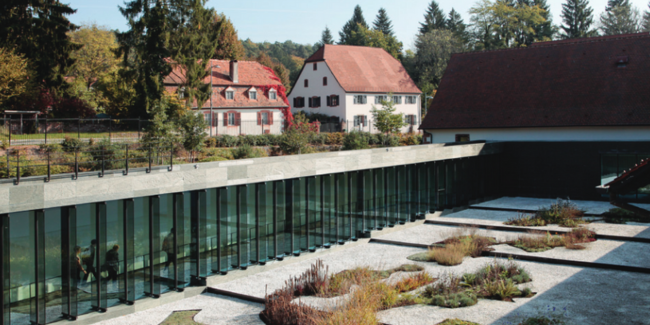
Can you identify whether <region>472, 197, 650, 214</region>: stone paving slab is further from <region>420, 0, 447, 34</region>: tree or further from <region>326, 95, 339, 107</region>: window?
<region>420, 0, 447, 34</region>: tree

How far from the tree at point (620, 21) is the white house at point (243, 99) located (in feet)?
205

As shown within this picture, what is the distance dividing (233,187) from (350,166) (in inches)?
209

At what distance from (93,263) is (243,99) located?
3817 cm

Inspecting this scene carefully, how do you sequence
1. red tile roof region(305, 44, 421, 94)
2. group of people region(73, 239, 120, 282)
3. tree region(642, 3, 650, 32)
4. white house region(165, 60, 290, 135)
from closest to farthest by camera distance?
group of people region(73, 239, 120, 282)
white house region(165, 60, 290, 135)
red tile roof region(305, 44, 421, 94)
tree region(642, 3, 650, 32)

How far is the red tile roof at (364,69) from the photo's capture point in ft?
188

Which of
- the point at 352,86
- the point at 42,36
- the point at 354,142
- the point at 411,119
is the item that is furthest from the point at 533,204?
the point at 411,119

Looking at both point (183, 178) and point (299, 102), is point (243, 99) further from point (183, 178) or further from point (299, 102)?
point (183, 178)

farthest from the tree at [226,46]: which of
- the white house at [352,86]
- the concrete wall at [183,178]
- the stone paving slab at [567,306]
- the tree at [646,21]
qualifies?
the tree at [646,21]

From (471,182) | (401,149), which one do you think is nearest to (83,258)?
(401,149)

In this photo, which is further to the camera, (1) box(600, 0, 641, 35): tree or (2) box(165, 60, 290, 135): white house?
(1) box(600, 0, 641, 35): tree

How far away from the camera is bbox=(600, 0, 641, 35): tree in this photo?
88.1 meters

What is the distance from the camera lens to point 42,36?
37188 millimetres

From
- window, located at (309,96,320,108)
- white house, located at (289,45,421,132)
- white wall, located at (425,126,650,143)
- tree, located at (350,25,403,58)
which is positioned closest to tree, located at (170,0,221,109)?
white house, located at (289,45,421,132)

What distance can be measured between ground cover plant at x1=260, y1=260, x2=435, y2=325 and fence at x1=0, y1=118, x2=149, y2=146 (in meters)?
20.3
